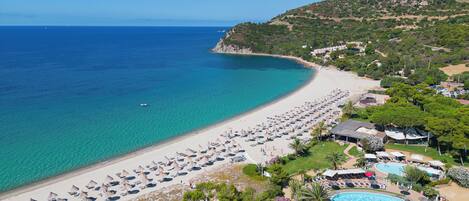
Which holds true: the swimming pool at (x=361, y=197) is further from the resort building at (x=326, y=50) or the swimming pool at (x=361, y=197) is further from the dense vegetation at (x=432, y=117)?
the resort building at (x=326, y=50)

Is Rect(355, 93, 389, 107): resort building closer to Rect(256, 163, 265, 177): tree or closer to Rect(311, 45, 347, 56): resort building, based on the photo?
Rect(256, 163, 265, 177): tree

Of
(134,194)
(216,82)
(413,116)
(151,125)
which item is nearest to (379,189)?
(413,116)

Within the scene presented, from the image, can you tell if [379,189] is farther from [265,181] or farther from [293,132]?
[293,132]

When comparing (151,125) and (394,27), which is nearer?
(151,125)

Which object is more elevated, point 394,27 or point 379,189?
point 394,27

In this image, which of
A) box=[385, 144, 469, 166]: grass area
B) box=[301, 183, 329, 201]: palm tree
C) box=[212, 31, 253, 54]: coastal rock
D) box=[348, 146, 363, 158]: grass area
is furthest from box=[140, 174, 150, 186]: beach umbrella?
box=[212, 31, 253, 54]: coastal rock

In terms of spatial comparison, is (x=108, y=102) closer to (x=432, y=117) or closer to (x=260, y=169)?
(x=260, y=169)

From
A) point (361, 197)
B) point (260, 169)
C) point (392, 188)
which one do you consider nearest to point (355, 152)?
point (392, 188)
